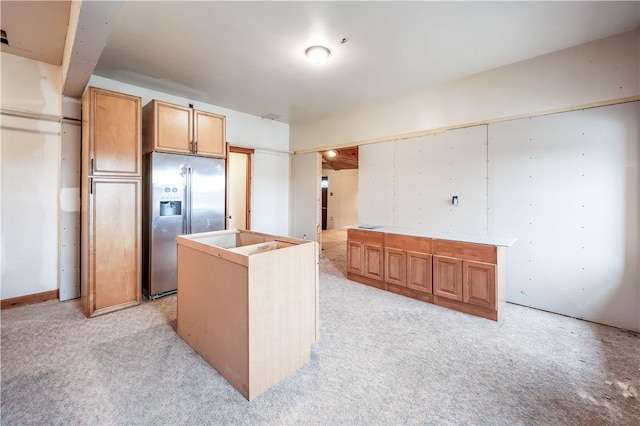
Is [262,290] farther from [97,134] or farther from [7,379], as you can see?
[97,134]

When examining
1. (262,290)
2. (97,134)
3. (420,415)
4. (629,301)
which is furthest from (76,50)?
(629,301)

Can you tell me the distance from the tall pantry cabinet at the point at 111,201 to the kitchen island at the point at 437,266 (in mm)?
2861

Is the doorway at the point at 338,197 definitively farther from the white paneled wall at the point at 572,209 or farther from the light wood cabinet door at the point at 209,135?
the white paneled wall at the point at 572,209

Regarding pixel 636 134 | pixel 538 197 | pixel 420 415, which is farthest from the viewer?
pixel 538 197

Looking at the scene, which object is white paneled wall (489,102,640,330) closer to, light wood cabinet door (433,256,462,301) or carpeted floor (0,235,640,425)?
carpeted floor (0,235,640,425)

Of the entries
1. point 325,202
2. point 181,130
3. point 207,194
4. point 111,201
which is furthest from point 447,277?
point 325,202

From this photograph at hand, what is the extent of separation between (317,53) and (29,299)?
4.39m

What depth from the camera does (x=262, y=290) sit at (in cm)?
181

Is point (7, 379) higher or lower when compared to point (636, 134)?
lower

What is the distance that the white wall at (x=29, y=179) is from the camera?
3.10 meters

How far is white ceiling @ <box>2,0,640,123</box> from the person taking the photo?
94.7 inches

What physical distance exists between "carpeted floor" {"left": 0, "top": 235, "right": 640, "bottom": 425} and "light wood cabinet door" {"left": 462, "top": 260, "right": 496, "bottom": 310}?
0.21 meters

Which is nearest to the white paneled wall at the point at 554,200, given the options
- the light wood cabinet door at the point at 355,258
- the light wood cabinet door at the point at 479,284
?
the light wood cabinet door at the point at 479,284

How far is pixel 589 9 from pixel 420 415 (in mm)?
3520
